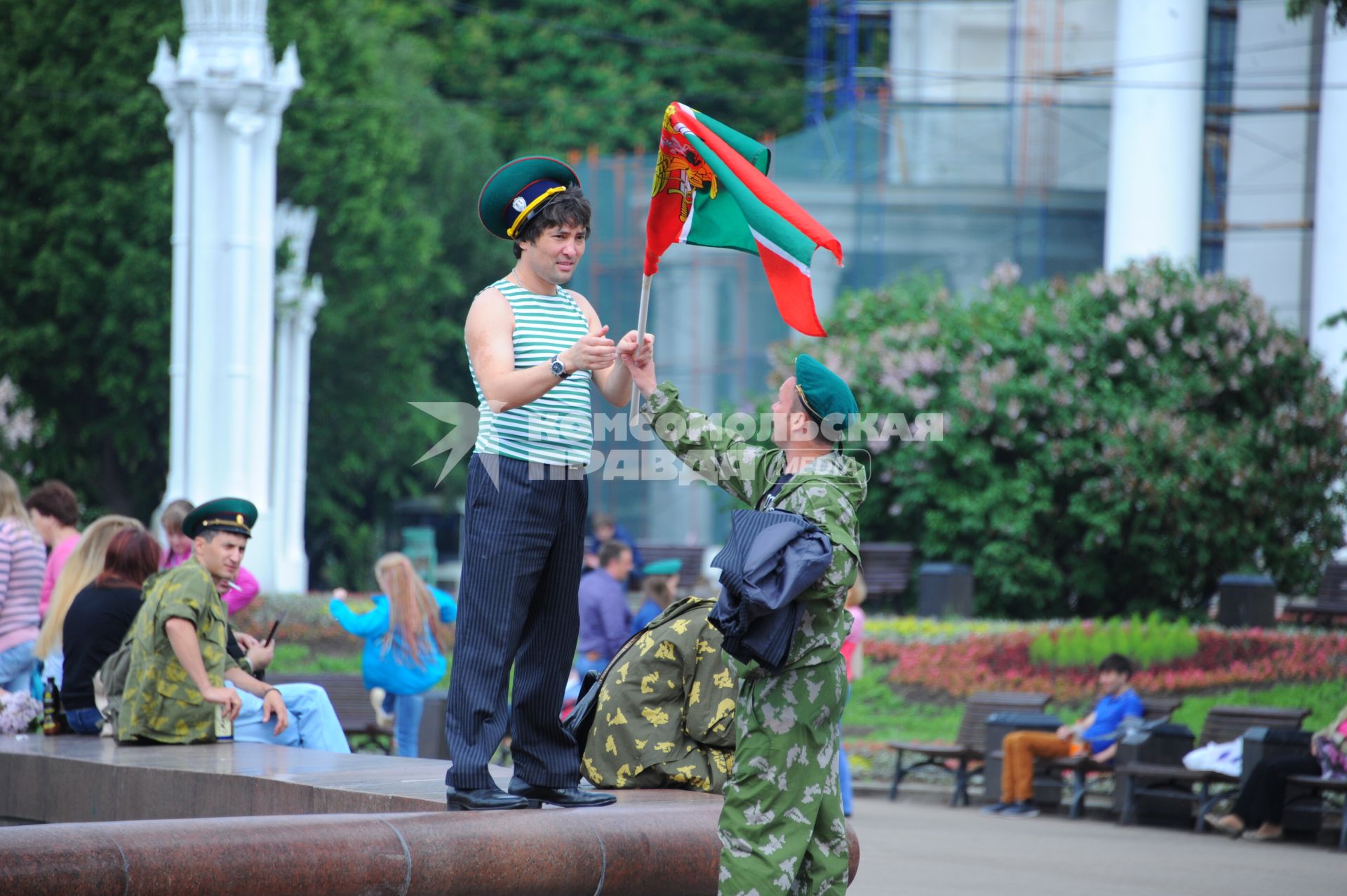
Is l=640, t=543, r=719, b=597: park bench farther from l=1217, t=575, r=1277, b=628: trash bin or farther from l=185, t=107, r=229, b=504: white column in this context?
l=1217, t=575, r=1277, b=628: trash bin

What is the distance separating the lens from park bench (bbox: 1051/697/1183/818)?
13.8 m

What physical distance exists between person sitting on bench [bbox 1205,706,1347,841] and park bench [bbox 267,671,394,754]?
683 cm

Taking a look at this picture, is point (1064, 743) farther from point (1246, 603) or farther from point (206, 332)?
point (206, 332)

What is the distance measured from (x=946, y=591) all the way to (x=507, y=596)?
16186mm

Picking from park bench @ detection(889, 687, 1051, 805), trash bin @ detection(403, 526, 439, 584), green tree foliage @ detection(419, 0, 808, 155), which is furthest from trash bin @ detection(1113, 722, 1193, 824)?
green tree foliage @ detection(419, 0, 808, 155)

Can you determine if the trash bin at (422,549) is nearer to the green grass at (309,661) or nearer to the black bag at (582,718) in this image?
the green grass at (309,661)

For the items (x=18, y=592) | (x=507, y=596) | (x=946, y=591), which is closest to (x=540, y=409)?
(x=507, y=596)

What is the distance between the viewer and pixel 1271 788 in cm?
1228

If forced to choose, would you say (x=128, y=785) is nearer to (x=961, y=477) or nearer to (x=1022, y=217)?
(x=961, y=477)

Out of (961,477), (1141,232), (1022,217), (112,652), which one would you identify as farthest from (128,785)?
(1022,217)

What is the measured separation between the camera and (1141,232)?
30703mm

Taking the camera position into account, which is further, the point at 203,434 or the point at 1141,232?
the point at 1141,232

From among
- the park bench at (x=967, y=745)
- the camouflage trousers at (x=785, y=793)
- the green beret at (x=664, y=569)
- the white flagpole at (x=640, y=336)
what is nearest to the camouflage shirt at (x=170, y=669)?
the white flagpole at (x=640, y=336)

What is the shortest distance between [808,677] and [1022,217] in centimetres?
3017
